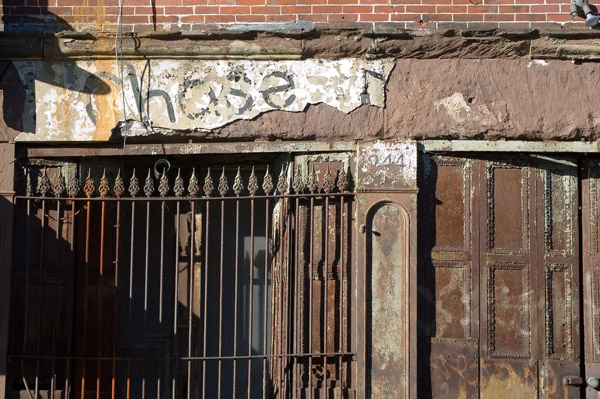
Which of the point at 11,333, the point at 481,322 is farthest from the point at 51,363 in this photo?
the point at 481,322

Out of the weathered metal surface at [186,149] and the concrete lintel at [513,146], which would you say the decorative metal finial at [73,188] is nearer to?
the weathered metal surface at [186,149]

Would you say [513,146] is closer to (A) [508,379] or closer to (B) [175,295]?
(A) [508,379]

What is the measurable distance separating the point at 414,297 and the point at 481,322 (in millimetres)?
527

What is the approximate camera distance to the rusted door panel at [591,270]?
6688mm

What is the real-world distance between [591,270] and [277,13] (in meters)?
3.00

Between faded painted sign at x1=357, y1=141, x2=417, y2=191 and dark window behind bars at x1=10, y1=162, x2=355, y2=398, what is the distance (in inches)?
6.9

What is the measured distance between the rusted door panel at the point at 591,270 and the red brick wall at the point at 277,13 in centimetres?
117

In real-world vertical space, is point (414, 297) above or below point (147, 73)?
below

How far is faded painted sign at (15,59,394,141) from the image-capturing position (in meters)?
6.91

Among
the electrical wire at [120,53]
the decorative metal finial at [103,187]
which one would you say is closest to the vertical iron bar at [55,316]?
the decorative metal finial at [103,187]

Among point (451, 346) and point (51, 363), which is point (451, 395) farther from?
point (51, 363)

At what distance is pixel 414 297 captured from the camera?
6.63m

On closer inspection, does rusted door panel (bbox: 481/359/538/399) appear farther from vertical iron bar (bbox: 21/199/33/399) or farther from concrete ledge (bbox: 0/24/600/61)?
vertical iron bar (bbox: 21/199/33/399)

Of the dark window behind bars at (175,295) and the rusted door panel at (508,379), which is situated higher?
the dark window behind bars at (175,295)
